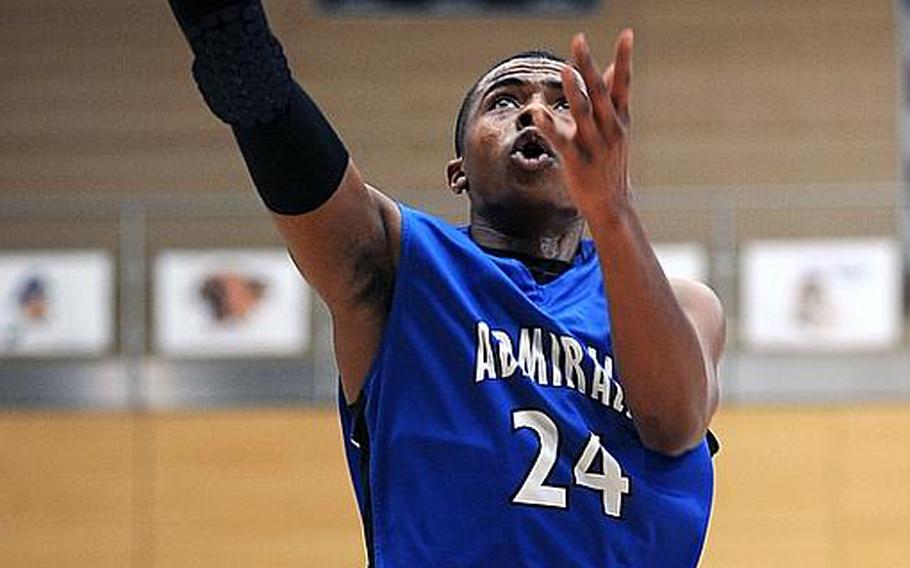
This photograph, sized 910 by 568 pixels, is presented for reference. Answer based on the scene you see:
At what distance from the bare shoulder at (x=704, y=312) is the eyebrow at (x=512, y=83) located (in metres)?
0.29

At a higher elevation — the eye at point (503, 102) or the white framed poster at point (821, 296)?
the eye at point (503, 102)

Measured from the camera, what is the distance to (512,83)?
2.15 meters

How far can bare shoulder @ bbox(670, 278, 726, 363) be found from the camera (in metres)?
2.14

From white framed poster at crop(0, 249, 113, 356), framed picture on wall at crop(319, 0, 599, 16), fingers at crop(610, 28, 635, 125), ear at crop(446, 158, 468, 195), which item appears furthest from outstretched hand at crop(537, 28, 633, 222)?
framed picture on wall at crop(319, 0, 599, 16)

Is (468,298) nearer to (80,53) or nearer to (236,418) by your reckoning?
(236,418)

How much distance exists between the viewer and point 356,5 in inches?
397

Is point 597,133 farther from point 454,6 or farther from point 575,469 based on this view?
point 454,6

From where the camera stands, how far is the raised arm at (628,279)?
1.72 meters

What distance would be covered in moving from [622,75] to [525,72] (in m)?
0.46

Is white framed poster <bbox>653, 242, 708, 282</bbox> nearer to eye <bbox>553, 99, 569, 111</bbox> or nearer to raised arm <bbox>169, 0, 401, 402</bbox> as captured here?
eye <bbox>553, 99, 569, 111</bbox>

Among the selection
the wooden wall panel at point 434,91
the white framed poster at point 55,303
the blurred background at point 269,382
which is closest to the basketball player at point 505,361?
the blurred background at point 269,382

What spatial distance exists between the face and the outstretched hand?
0.95ft

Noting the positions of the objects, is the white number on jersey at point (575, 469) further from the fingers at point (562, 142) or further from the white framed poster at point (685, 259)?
the white framed poster at point (685, 259)

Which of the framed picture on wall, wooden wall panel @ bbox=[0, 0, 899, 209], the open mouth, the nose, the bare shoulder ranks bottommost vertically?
the bare shoulder
